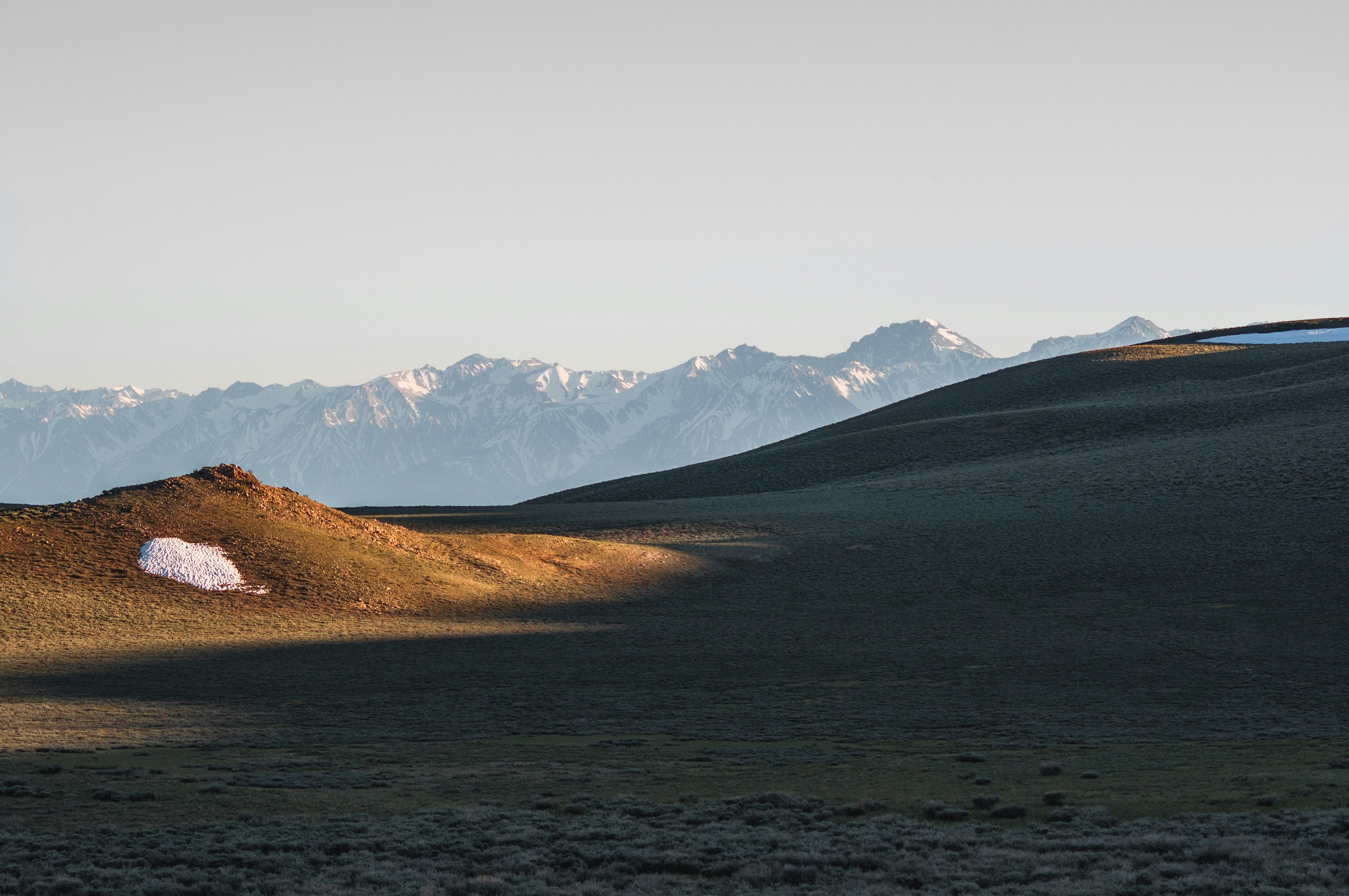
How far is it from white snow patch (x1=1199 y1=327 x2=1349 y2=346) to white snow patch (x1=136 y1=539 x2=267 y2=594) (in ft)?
432

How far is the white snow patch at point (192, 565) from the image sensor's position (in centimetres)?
4384

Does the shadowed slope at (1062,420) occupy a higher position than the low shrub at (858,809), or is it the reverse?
the shadowed slope at (1062,420)

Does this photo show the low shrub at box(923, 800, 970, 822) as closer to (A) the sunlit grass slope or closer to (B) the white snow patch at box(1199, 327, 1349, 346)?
(A) the sunlit grass slope

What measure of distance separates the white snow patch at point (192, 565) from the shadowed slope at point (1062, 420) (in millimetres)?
47721

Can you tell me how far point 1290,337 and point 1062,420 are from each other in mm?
79369

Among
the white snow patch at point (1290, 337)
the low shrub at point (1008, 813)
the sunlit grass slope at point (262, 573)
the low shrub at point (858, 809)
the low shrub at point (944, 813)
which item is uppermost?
the white snow patch at point (1290, 337)

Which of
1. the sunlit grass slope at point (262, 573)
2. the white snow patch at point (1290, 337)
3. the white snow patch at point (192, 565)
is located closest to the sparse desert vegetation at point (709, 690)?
the sunlit grass slope at point (262, 573)

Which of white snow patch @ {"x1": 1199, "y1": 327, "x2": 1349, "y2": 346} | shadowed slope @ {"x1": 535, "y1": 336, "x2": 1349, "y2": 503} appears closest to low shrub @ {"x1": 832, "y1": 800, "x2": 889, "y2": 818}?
shadowed slope @ {"x1": 535, "y1": 336, "x2": 1349, "y2": 503}

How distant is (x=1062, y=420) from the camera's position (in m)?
93.1

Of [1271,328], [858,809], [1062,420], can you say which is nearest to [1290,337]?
[1271,328]

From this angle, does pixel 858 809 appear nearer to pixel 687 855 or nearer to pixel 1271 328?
pixel 687 855

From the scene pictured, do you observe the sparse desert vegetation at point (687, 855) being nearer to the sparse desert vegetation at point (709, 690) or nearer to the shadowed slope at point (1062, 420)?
the sparse desert vegetation at point (709, 690)

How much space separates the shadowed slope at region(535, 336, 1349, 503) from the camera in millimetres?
84688

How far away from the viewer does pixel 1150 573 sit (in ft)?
156
